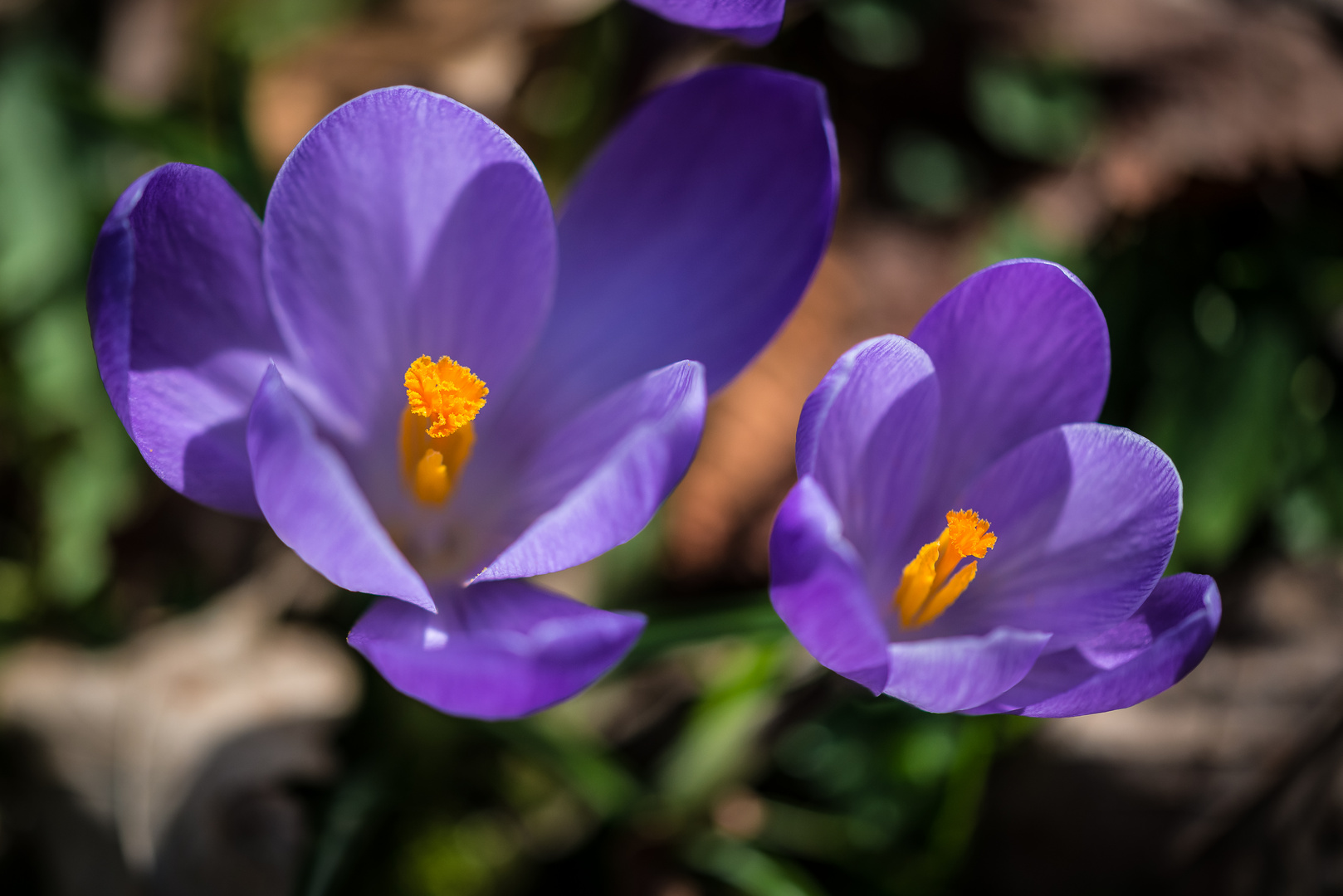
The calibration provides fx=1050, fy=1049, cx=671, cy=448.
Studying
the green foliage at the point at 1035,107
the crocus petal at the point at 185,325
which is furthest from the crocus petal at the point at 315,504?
the green foliage at the point at 1035,107

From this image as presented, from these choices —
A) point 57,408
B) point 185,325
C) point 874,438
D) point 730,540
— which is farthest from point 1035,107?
point 57,408

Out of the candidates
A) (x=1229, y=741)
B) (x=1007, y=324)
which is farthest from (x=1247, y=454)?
(x=1007, y=324)

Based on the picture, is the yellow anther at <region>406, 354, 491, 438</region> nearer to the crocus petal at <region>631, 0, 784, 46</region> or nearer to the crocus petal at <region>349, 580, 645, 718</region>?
the crocus petal at <region>349, 580, 645, 718</region>

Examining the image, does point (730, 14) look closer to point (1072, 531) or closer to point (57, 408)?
point (1072, 531)

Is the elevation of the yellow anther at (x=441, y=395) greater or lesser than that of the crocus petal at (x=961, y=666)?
greater

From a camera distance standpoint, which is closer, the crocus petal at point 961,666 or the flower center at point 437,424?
the crocus petal at point 961,666

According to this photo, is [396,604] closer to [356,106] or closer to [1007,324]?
[356,106]

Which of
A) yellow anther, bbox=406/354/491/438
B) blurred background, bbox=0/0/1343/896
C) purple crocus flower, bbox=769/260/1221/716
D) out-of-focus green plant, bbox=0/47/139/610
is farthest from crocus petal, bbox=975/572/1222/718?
out-of-focus green plant, bbox=0/47/139/610

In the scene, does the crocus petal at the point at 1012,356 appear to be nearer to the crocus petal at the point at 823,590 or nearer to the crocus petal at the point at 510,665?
the crocus petal at the point at 823,590
